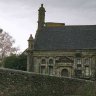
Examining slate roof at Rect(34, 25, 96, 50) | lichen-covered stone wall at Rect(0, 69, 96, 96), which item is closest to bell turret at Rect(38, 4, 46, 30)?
slate roof at Rect(34, 25, 96, 50)

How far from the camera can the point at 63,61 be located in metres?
65.6

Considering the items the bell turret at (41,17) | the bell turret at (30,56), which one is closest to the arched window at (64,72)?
the bell turret at (30,56)

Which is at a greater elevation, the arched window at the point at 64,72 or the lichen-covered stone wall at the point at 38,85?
the arched window at the point at 64,72

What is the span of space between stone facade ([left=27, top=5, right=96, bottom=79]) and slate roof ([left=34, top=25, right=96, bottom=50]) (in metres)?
0.79

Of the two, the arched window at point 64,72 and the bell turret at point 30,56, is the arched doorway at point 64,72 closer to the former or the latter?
the arched window at point 64,72

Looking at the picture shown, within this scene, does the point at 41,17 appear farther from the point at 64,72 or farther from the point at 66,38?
the point at 64,72

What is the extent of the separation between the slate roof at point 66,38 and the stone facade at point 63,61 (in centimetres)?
79

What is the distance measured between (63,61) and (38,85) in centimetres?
4345

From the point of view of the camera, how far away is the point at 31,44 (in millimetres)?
67750

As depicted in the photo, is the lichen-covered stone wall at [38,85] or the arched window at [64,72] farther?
the arched window at [64,72]

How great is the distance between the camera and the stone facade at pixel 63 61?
64750 millimetres

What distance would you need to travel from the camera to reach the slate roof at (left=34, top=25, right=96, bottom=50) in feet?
218

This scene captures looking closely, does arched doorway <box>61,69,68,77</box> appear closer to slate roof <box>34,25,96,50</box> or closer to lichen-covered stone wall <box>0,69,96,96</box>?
slate roof <box>34,25,96,50</box>

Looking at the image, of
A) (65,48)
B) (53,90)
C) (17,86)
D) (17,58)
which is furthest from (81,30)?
(17,86)
